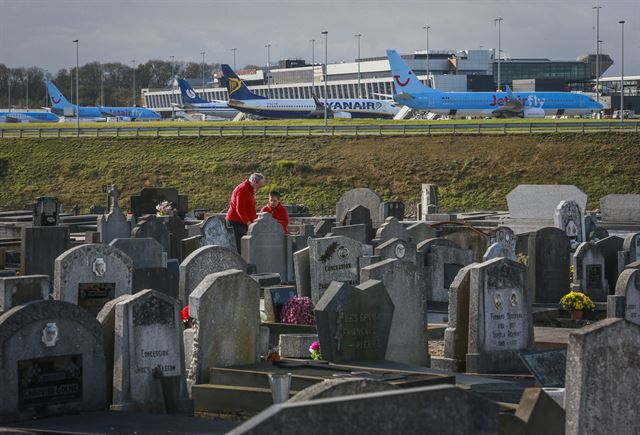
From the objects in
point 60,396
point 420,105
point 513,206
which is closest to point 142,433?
point 60,396

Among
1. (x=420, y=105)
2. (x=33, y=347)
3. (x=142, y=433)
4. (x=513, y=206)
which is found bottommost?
(x=142, y=433)

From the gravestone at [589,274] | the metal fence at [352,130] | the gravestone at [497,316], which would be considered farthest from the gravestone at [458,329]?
the metal fence at [352,130]

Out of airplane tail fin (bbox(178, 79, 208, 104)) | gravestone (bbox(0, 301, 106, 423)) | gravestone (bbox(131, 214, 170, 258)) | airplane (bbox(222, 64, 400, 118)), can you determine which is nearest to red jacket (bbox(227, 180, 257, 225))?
gravestone (bbox(131, 214, 170, 258))

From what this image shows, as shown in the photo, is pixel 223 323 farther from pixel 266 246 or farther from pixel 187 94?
pixel 187 94

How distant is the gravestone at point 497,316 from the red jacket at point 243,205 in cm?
768

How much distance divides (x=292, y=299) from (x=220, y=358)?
3920mm

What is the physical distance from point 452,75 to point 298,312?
122 meters

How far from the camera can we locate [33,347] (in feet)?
31.3

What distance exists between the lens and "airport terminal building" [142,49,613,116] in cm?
13575

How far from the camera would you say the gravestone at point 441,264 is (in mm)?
17359

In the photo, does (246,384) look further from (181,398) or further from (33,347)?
(33,347)

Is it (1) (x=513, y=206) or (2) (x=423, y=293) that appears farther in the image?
(1) (x=513, y=206)

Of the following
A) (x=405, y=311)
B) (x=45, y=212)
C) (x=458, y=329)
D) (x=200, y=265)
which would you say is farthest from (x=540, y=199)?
(x=405, y=311)

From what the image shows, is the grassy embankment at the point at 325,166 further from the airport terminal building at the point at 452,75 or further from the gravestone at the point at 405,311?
the airport terminal building at the point at 452,75
